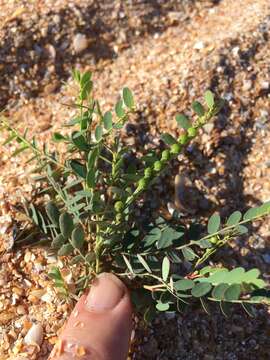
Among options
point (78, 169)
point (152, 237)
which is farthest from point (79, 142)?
point (152, 237)

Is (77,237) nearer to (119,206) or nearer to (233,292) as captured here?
(119,206)

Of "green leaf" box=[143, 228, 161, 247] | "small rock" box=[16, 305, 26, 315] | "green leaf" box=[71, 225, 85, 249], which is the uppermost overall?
"green leaf" box=[71, 225, 85, 249]

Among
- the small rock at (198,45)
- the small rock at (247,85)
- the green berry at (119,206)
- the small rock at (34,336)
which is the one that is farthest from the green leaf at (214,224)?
the small rock at (198,45)

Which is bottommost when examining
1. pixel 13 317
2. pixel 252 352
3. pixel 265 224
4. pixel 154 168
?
pixel 252 352

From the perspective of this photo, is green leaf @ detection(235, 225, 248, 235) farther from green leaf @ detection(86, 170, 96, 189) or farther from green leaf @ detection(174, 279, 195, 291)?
green leaf @ detection(86, 170, 96, 189)

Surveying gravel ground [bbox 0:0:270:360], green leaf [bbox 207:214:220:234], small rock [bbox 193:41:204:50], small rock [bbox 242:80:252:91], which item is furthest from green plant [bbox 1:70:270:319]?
small rock [bbox 193:41:204:50]

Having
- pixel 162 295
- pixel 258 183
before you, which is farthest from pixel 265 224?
pixel 162 295

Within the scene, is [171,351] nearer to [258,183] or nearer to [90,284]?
[90,284]
